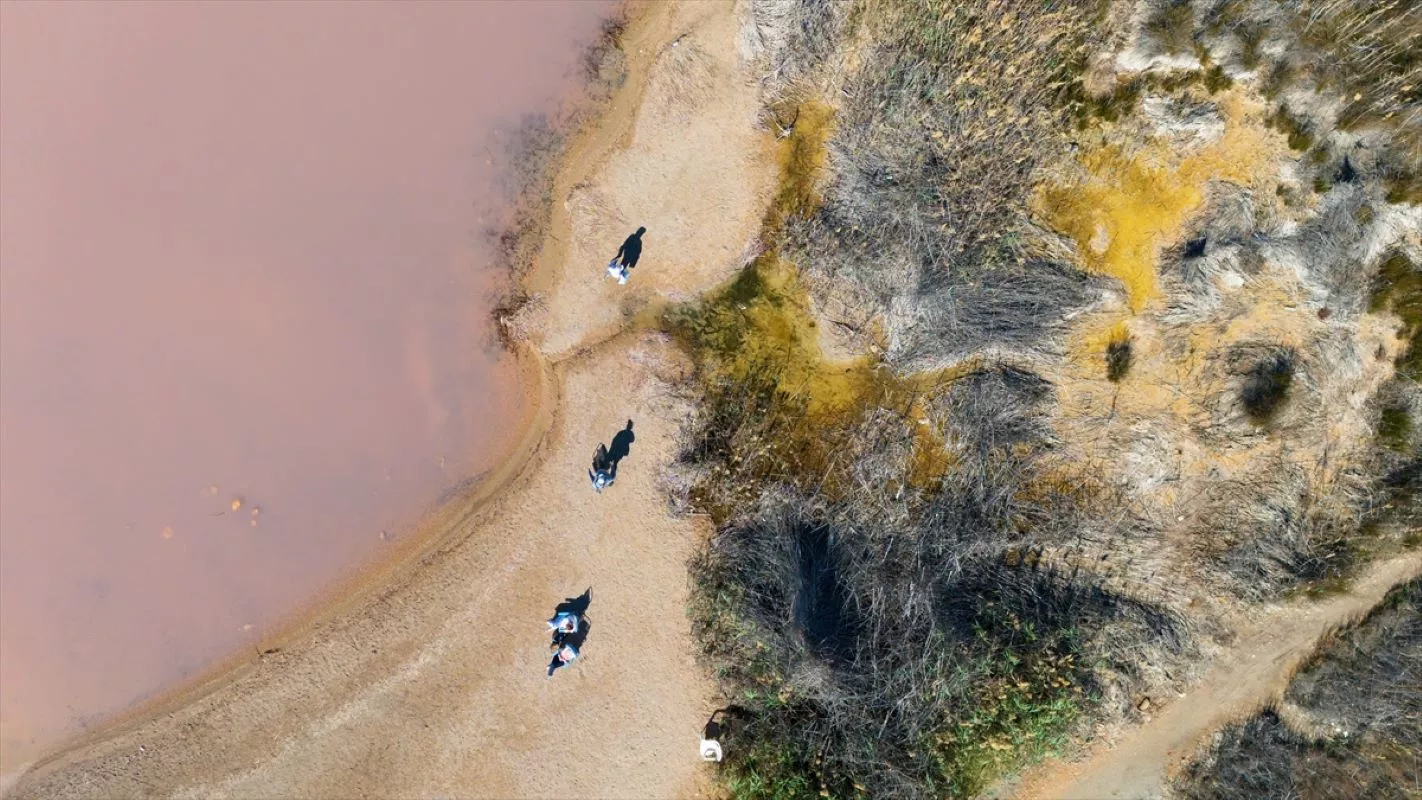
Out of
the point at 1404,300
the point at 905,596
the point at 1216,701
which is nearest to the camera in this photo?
the point at 1404,300

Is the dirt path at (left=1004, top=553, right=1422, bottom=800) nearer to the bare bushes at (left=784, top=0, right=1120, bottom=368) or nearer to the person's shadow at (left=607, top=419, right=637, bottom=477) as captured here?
the bare bushes at (left=784, top=0, right=1120, bottom=368)

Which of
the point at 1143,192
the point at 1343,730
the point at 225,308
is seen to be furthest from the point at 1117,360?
the point at 225,308

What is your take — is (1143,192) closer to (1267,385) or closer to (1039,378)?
(1039,378)

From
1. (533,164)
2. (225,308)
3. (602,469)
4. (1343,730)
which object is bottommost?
(1343,730)

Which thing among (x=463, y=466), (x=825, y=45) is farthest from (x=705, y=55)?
(x=463, y=466)

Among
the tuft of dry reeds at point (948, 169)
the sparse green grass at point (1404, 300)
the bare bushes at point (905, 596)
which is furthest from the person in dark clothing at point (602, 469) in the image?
the sparse green grass at point (1404, 300)

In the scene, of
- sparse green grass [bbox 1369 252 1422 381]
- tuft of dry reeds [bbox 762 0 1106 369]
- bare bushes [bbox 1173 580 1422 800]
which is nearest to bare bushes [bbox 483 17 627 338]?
tuft of dry reeds [bbox 762 0 1106 369]

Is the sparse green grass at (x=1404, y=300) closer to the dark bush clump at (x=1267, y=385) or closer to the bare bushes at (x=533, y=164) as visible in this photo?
the dark bush clump at (x=1267, y=385)
